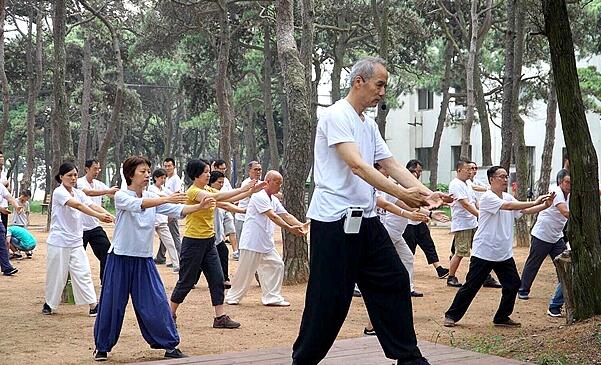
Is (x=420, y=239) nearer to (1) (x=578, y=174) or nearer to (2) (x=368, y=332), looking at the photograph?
(2) (x=368, y=332)

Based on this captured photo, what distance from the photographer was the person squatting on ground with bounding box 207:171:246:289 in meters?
9.49

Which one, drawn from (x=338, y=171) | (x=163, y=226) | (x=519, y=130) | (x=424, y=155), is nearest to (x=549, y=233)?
(x=338, y=171)

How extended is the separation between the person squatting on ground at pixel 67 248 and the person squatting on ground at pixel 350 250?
526 centimetres

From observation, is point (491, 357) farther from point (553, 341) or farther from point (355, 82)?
point (355, 82)

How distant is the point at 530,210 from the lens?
9117 mm

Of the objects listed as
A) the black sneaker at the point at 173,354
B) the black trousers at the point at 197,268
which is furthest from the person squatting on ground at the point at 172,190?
the black sneaker at the point at 173,354

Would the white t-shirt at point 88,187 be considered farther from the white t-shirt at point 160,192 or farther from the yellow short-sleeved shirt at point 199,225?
the white t-shirt at point 160,192

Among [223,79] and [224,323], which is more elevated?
[223,79]

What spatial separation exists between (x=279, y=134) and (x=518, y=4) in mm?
31489

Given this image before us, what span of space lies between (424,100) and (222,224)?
37.7 metres

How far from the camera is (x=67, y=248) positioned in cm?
987

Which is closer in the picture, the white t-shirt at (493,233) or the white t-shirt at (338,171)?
the white t-shirt at (338,171)

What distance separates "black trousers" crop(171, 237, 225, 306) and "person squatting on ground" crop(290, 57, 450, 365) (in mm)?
3881

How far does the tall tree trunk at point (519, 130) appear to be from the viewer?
18.1 meters
